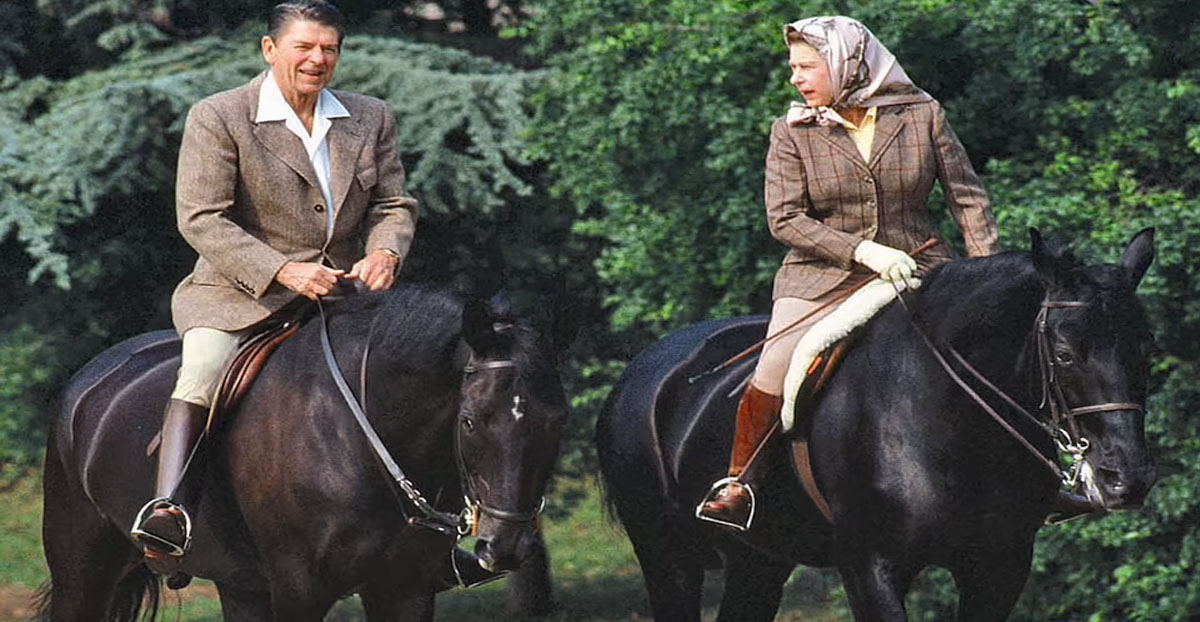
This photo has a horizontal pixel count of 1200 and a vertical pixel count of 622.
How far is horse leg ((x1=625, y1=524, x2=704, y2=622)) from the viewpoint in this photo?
812 cm

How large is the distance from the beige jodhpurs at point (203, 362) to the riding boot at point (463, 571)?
92 centimetres

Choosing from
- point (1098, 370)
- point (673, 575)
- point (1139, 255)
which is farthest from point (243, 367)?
point (1139, 255)

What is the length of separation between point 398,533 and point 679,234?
7090 mm

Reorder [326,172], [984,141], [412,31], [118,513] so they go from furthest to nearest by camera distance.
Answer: [412,31], [984,141], [118,513], [326,172]

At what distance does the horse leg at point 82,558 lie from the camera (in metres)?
7.34

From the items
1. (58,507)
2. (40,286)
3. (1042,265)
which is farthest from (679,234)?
(1042,265)

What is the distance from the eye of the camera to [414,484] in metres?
5.88

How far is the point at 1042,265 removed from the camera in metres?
6.02

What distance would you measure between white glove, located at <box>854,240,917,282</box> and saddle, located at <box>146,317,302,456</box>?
186cm

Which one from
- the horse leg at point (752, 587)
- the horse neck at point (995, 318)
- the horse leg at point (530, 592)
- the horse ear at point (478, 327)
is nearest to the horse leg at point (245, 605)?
the horse ear at point (478, 327)

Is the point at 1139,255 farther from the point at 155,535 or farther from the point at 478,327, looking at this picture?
the point at 155,535

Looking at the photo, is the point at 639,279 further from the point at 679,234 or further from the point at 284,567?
the point at 284,567

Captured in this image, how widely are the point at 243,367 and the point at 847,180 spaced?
212cm

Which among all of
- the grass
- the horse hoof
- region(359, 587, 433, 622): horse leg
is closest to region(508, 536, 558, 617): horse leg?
the grass
